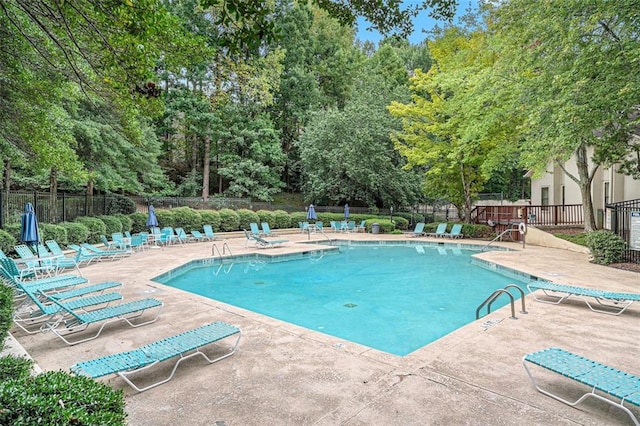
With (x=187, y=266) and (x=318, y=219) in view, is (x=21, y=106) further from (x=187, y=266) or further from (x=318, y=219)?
(x=318, y=219)

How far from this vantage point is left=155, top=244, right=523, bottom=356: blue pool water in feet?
23.4

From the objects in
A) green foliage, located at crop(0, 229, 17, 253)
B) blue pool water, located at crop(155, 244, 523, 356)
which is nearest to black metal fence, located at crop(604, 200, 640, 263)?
blue pool water, located at crop(155, 244, 523, 356)

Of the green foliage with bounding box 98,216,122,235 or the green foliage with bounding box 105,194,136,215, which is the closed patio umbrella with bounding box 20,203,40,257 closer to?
the green foliage with bounding box 98,216,122,235

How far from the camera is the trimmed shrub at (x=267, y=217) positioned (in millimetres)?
22781

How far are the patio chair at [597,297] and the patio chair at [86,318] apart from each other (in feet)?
22.6

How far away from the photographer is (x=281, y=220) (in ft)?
78.2

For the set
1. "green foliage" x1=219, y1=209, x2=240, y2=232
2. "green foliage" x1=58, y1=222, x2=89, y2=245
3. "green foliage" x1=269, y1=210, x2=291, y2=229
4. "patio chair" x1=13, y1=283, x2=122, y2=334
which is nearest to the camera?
"patio chair" x1=13, y1=283, x2=122, y2=334

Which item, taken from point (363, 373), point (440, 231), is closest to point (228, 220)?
point (440, 231)

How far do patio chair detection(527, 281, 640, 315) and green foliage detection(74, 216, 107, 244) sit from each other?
15.1 m

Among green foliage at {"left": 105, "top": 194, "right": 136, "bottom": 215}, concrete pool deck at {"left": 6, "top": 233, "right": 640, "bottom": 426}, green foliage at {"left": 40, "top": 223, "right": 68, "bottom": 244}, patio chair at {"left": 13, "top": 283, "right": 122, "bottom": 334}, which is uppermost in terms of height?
green foliage at {"left": 105, "top": 194, "right": 136, "bottom": 215}

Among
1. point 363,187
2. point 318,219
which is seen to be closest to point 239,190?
point 318,219

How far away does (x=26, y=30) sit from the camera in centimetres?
677

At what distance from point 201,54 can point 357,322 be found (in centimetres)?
558

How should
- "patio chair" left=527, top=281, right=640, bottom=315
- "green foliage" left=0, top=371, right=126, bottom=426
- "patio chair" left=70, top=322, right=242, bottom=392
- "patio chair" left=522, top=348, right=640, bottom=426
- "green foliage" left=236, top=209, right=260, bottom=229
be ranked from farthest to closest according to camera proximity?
"green foliage" left=236, top=209, right=260, bottom=229
"patio chair" left=527, top=281, right=640, bottom=315
"patio chair" left=70, top=322, right=242, bottom=392
"patio chair" left=522, top=348, right=640, bottom=426
"green foliage" left=0, top=371, right=126, bottom=426
